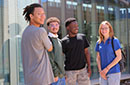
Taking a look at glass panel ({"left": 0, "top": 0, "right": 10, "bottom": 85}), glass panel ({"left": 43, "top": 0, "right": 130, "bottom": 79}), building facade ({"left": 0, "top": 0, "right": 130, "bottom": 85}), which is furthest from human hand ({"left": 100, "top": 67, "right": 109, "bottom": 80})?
glass panel ({"left": 43, "top": 0, "right": 130, "bottom": 79})

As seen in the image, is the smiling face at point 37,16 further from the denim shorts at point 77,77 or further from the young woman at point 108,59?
the young woman at point 108,59

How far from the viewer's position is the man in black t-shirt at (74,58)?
134 inches

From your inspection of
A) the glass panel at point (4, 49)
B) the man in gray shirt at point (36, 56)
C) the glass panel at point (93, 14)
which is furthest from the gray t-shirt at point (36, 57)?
the glass panel at point (93, 14)

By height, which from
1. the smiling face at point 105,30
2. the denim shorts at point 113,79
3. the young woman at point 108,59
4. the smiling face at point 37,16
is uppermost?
the smiling face at point 37,16

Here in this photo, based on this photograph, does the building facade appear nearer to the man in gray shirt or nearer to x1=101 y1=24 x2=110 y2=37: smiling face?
x1=101 y1=24 x2=110 y2=37: smiling face

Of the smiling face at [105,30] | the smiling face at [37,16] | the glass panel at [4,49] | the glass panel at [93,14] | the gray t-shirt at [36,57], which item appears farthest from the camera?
the glass panel at [93,14]

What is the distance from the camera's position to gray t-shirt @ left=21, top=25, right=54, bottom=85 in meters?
2.45

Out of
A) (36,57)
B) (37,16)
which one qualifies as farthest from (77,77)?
(37,16)

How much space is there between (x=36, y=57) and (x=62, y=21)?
5799 mm

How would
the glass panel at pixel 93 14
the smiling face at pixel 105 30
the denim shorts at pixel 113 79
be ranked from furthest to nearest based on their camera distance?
the glass panel at pixel 93 14 < the smiling face at pixel 105 30 < the denim shorts at pixel 113 79

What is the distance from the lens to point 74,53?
3.40m

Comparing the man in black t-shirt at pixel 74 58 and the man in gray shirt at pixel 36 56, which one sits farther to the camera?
the man in black t-shirt at pixel 74 58

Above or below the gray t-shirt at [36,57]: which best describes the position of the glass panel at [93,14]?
above

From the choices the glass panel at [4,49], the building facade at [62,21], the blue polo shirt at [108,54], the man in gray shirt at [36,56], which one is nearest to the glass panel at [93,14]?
the building facade at [62,21]
